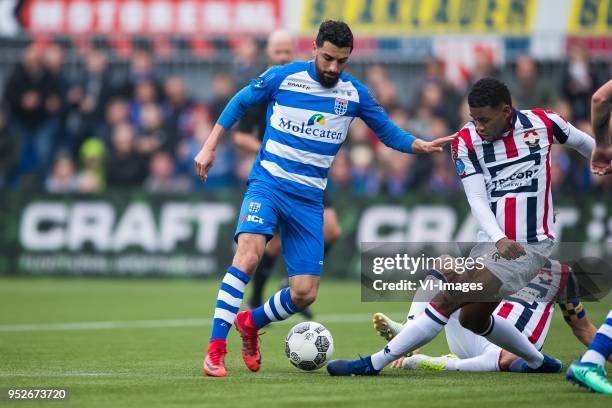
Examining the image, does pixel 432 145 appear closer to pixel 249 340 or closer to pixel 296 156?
pixel 296 156

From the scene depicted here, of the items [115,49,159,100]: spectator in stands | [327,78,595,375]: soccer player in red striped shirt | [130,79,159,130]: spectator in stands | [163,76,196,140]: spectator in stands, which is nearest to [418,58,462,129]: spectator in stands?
[163,76,196,140]: spectator in stands

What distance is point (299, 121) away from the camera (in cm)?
834

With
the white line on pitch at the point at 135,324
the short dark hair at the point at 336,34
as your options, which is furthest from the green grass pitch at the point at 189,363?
the short dark hair at the point at 336,34

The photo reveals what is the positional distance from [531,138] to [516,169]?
25cm

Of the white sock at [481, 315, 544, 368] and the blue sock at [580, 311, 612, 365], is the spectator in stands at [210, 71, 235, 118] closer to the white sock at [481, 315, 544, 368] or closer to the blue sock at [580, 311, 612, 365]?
the white sock at [481, 315, 544, 368]

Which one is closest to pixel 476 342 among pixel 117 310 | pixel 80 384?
pixel 80 384

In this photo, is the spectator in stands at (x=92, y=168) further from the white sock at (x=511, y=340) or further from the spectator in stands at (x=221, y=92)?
the white sock at (x=511, y=340)

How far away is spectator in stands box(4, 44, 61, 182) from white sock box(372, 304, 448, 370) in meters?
12.9

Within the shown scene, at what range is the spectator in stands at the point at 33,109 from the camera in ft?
63.1

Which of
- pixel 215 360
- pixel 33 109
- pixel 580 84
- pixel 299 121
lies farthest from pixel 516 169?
pixel 33 109

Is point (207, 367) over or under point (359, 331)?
over

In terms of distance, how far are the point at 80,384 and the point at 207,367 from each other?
36.8 inches

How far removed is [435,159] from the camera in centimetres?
1848

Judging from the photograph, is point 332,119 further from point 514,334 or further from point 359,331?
point 359,331
